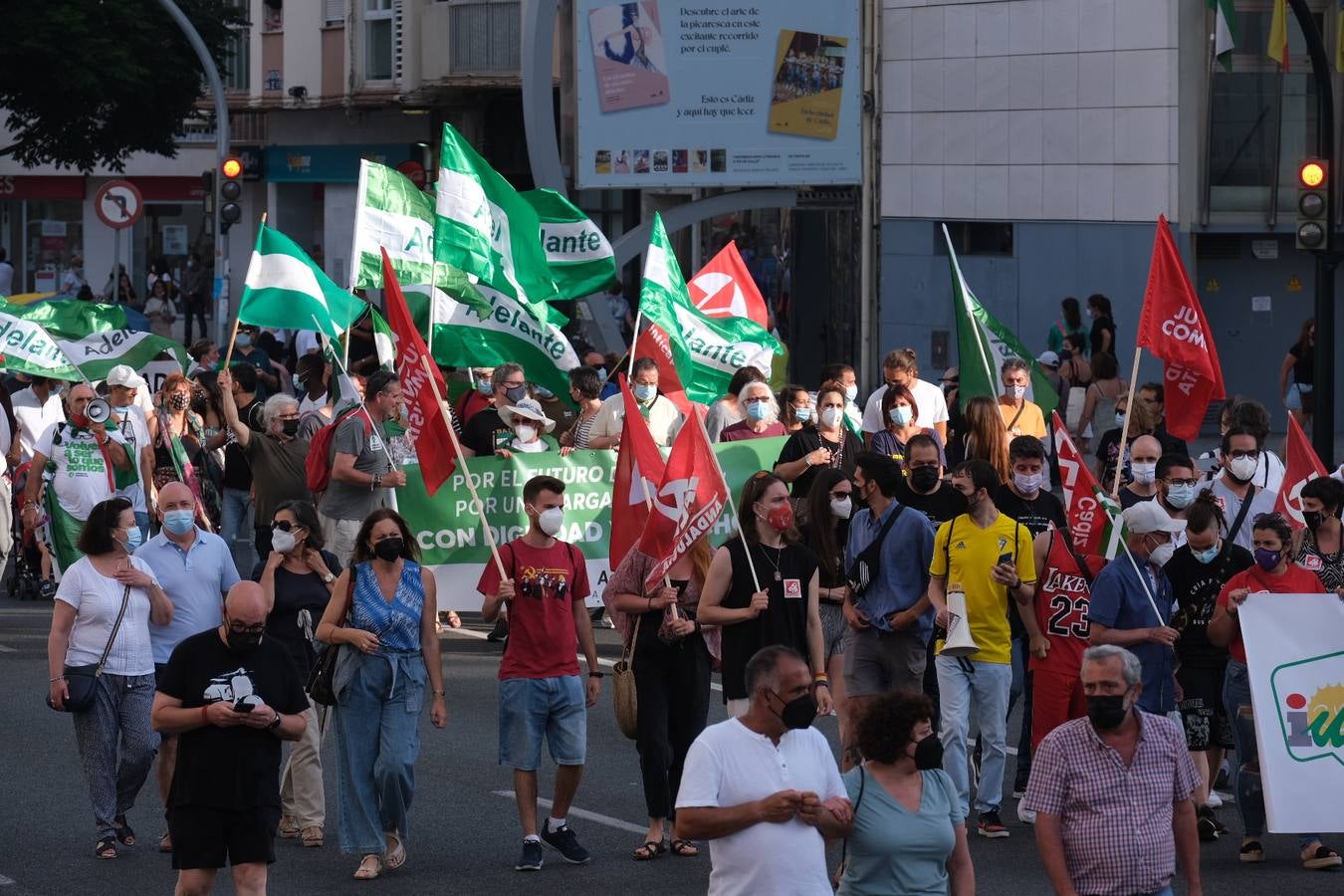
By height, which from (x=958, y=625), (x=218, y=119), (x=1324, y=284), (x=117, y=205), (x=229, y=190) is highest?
(x=218, y=119)

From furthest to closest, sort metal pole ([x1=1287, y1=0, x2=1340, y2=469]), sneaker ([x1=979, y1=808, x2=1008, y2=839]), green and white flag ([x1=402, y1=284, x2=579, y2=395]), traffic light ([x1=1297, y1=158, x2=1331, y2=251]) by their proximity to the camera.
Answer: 1. metal pole ([x1=1287, y1=0, x2=1340, y2=469])
2. traffic light ([x1=1297, y1=158, x2=1331, y2=251])
3. green and white flag ([x1=402, y1=284, x2=579, y2=395])
4. sneaker ([x1=979, y1=808, x2=1008, y2=839])

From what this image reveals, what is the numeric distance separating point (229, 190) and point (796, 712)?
Result: 23.9 metres

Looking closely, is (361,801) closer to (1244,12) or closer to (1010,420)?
(1010,420)

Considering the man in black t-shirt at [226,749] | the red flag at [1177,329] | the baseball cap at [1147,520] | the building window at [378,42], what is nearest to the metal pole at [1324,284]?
the red flag at [1177,329]

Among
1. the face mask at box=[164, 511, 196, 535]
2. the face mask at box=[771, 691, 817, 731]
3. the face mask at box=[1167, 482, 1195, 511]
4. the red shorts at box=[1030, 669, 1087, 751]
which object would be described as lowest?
the red shorts at box=[1030, 669, 1087, 751]

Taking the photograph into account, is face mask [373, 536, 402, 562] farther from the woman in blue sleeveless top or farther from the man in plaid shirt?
the man in plaid shirt

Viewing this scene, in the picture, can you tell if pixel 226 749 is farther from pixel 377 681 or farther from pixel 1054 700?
pixel 1054 700

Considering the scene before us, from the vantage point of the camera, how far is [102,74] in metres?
39.6

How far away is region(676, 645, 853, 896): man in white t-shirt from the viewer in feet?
20.7

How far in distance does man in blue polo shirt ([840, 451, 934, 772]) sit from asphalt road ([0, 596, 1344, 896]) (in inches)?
33.9

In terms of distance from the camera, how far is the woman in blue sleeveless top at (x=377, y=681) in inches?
366

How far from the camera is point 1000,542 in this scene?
10039mm

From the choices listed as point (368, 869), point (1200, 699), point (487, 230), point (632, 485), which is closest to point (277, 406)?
point (487, 230)

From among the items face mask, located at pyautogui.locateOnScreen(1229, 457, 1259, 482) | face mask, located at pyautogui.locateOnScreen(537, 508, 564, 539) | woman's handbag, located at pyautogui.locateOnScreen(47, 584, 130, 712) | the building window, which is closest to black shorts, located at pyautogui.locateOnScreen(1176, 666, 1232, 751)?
face mask, located at pyautogui.locateOnScreen(1229, 457, 1259, 482)
